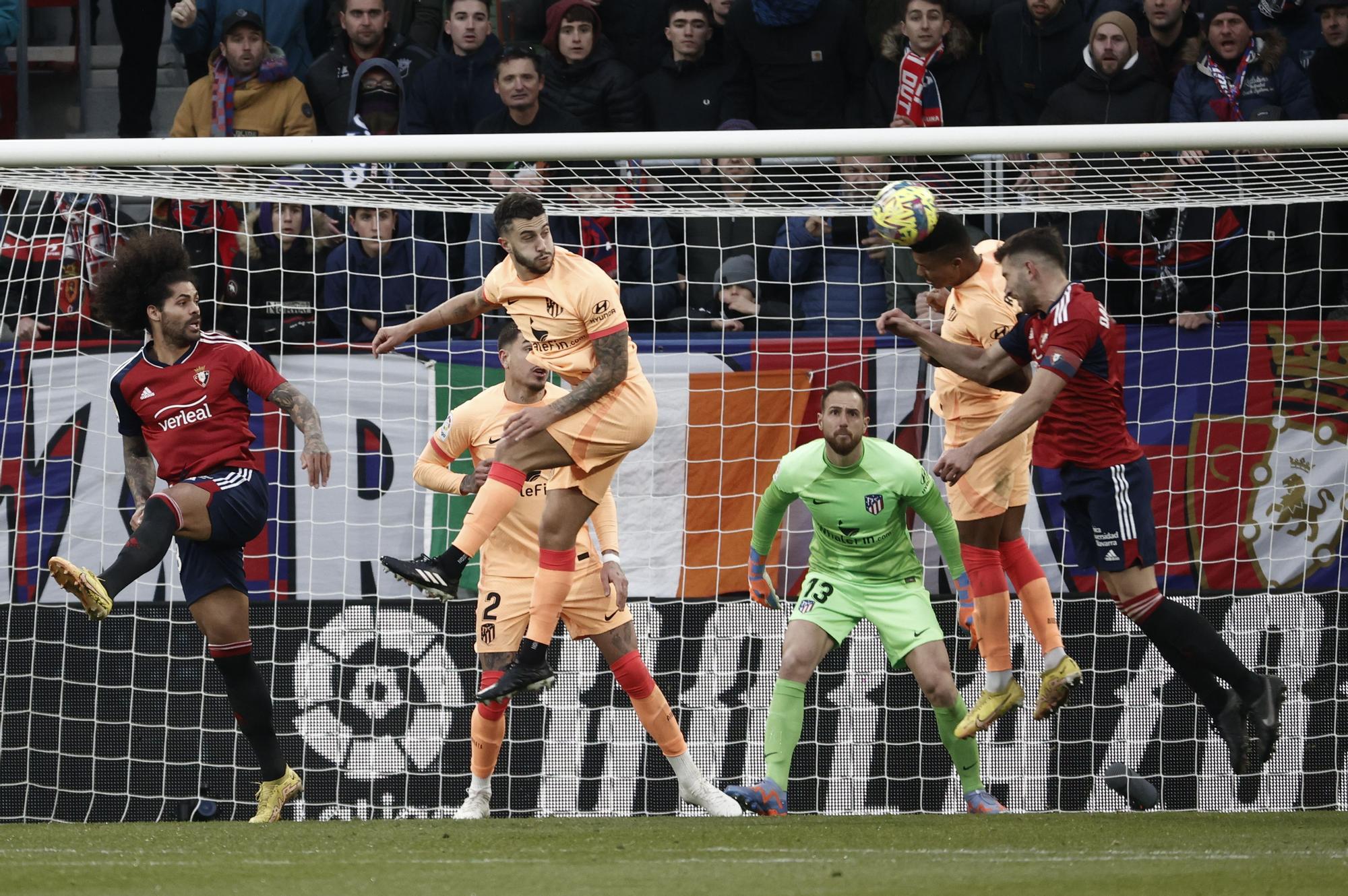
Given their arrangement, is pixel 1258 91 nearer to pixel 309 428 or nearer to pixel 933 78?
pixel 933 78

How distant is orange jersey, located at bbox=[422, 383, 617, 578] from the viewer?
749 cm

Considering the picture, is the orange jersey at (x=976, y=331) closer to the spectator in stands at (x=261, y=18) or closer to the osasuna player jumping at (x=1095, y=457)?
the osasuna player jumping at (x=1095, y=457)

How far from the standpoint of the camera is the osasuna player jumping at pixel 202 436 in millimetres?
6613

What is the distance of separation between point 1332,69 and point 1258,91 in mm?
460

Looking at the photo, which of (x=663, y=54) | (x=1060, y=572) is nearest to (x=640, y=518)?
(x=1060, y=572)

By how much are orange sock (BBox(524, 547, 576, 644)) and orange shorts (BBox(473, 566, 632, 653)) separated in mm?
616

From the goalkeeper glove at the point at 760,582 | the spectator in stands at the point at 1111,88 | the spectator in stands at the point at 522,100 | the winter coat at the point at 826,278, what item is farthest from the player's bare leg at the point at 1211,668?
the spectator in stands at the point at 522,100

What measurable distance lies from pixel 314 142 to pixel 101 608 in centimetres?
228

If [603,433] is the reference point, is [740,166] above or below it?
above

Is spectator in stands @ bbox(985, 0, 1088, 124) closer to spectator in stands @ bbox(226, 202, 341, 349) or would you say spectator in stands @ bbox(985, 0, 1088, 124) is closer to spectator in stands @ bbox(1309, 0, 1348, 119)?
spectator in stands @ bbox(1309, 0, 1348, 119)

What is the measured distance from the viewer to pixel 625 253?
909cm

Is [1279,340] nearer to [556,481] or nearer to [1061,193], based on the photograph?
[1061,193]

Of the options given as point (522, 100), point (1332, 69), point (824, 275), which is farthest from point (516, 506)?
point (1332, 69)

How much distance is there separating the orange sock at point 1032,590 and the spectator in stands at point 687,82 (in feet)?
12.0
